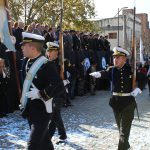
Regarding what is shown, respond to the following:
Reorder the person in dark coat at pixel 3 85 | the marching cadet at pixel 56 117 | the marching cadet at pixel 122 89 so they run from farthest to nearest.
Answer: the person in dark coat at pixel 3 85, the marching cadet at pixel 56 117, the marching cadet at pixel 122 89

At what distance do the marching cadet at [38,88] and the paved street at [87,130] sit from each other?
231cm

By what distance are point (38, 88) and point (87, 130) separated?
13.6ft

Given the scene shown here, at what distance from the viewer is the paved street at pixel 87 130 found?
8.08m

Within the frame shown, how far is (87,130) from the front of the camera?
9586 mm

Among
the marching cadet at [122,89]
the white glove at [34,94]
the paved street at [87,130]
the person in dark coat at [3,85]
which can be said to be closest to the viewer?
the white glove at [34,94]

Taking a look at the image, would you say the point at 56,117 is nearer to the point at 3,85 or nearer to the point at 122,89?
the point at 122,89

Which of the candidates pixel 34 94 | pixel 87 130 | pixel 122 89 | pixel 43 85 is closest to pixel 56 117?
pixel 122 89

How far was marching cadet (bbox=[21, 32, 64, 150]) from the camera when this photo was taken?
5520 millimetres

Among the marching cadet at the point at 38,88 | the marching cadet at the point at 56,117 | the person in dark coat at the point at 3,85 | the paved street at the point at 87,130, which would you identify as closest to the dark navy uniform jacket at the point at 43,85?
the marching cadet at the point at 38,88

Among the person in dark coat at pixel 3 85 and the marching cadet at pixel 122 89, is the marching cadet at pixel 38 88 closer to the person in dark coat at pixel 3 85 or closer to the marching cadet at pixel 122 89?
the marching cadet at pixel 122 89

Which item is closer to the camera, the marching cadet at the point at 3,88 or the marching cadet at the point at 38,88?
the marching cadet at the point at 38,88

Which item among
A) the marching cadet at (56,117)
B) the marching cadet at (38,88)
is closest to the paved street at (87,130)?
the marching cadet at (56,117)

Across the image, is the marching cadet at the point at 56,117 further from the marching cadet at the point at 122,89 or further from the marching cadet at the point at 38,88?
the marching cadet at the point at 38,88

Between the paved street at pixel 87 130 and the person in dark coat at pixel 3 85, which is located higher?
the person in dark coat at pixel 3 85
